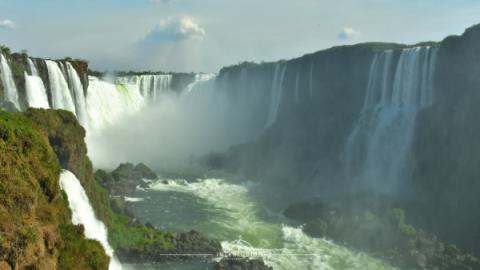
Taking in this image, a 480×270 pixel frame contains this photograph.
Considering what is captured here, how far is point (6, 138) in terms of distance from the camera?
1086 cm

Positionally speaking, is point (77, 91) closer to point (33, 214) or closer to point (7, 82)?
point (7, 82)

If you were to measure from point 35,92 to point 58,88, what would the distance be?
10.0 ft

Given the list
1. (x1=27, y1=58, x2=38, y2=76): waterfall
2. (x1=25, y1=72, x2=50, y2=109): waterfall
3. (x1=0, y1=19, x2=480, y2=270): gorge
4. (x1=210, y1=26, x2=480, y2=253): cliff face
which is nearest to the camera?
(x1=0, y1=19, x2=480, y2=270): gorge

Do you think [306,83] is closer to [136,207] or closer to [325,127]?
[325,127]

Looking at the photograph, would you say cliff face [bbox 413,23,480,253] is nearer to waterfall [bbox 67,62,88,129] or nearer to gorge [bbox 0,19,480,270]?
gorge [bbox 0,19,480,270]

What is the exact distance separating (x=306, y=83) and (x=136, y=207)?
77.0ft

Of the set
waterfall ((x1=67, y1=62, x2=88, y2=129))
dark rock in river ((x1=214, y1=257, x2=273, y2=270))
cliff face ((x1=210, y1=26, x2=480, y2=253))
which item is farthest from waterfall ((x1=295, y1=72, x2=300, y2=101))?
dark rock in river ((x1=214, y1=257, x2=273, y2=270))

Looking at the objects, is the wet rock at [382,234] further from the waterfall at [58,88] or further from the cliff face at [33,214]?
the waterfall at [58,88]

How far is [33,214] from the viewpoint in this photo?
10.7 m

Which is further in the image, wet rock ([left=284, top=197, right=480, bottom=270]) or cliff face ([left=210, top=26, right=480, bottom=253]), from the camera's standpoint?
cliff face ([left=210, top=26, right=480, bottom=253])

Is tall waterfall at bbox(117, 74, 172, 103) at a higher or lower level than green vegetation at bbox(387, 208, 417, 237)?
higher

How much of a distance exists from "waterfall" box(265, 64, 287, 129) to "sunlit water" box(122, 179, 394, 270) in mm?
14758

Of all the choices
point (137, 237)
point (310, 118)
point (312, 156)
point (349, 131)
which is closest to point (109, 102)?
point (310, 118)

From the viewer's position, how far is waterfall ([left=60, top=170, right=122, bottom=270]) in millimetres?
16031
